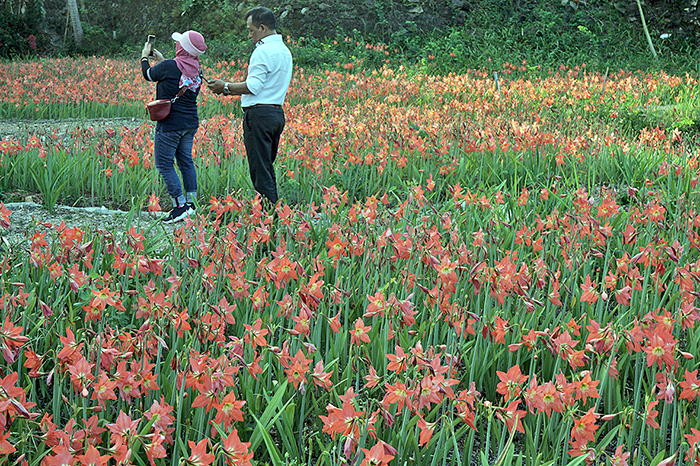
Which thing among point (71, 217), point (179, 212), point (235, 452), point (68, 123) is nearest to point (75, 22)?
point (68, 123)

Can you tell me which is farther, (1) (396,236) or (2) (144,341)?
(1) (396,236)

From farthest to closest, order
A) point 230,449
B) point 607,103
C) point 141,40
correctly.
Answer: point 141,40
point 607,103
point 230,449

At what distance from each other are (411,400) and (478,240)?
1211mm

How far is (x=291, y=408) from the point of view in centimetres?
204

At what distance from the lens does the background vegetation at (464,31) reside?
13.6 metres

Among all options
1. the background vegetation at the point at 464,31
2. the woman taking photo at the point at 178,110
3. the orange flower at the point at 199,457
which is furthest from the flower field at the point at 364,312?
the background vegetation at the point at 464,31

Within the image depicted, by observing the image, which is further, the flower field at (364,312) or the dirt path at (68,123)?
the dirt path at (68,123)

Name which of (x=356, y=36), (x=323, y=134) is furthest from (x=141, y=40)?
(x=323, y=134)

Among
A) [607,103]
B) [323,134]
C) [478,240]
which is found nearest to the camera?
[478,240]

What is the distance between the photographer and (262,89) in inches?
172

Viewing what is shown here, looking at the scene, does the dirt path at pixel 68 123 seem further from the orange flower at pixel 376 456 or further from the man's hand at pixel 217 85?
the orange flower at pixel 376 456

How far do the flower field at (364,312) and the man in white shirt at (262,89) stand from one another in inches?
22.0

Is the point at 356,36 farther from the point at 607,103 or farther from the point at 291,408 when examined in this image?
the point at 291,408

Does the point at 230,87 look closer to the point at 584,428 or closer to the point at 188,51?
the point at 188,51
